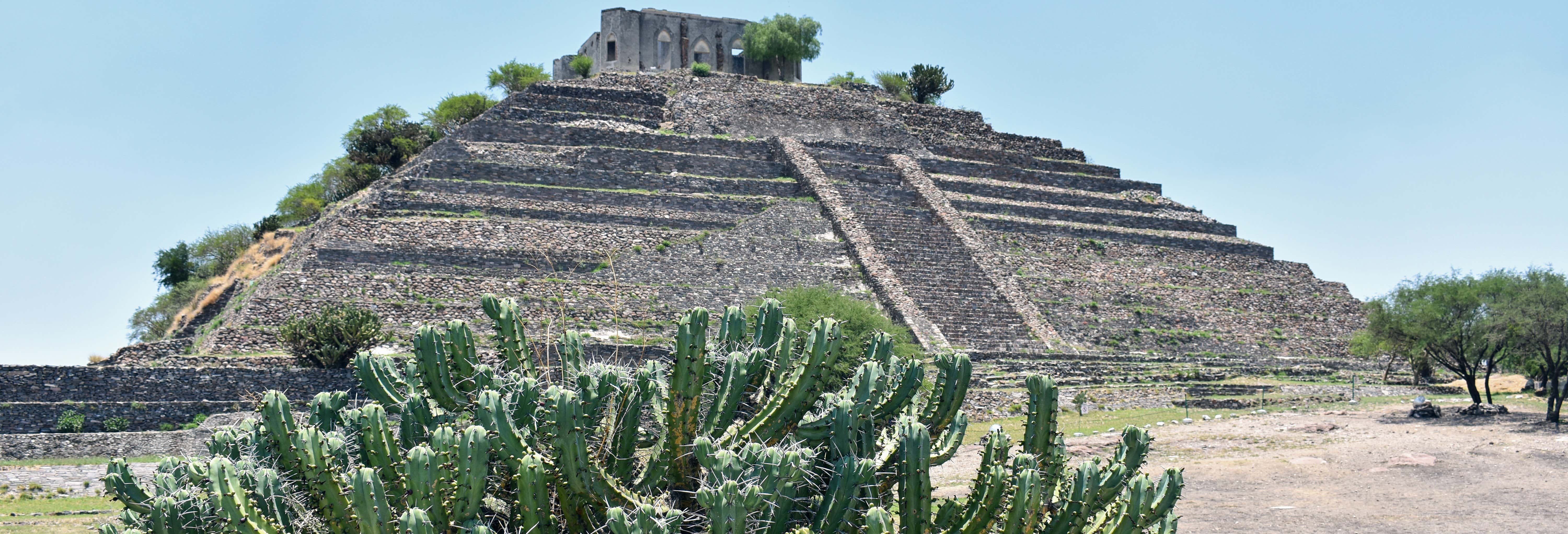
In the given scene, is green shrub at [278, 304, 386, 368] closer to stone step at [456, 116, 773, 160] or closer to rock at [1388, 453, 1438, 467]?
rock at [1388, 453, 1438, 467]

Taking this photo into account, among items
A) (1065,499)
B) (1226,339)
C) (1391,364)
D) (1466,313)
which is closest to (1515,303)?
(1466,313)

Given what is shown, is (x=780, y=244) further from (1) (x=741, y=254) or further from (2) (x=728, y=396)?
(2) (x=728, y=396)

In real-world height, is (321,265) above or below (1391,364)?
above

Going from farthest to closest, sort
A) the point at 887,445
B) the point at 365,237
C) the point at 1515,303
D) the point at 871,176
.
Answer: the point at 871,176 → the point at 365,237 → the point at 1515,303 → the point at 887,445

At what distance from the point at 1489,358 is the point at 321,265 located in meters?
25.7

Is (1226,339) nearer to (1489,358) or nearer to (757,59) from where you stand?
(1489,358)

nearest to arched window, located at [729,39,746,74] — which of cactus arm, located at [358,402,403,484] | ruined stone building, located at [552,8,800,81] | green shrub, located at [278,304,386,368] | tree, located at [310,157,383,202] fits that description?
ruined stone building, located at [552,8,800,81]

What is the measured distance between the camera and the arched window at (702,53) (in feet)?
189

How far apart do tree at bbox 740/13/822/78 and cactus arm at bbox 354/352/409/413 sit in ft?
162

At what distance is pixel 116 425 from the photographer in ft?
71.4

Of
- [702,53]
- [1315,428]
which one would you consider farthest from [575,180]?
[1315,428]

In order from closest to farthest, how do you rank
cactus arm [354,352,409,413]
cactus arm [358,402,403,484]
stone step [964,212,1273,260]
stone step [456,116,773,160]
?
cactus arm [358,402,403,484]
cactus arm [354,352,409,413]
stone step [964,212,1273,260]
stone step [456,116,773,160]

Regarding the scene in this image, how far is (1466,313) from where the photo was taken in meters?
25.0

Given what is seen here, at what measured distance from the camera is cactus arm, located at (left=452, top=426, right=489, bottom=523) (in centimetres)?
761
